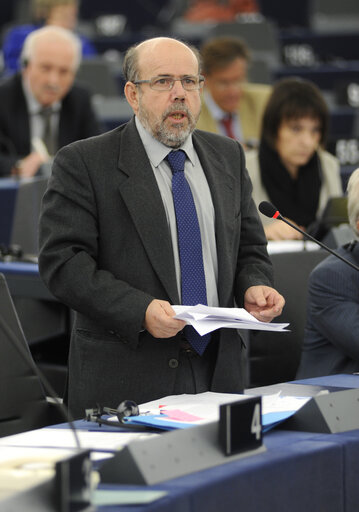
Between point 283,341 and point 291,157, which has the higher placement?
point 291,157

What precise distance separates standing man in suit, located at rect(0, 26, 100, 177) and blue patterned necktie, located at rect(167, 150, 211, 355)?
8.92 feet

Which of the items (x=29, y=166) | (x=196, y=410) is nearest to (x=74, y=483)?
(x=196, y=410)

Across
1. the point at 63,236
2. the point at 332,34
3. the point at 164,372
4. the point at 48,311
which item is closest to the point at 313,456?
the point at 164,372

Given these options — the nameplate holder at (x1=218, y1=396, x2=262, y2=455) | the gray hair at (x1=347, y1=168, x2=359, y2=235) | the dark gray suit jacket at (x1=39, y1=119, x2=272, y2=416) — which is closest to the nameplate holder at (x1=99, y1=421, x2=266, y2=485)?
the nameplate holder at (x1=218, y1=396, x2=262, y2=455)

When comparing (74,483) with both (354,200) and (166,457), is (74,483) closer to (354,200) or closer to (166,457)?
(166,457)

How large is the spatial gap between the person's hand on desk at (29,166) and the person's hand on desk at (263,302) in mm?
2467

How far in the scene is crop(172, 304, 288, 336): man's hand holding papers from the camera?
7.20 feet

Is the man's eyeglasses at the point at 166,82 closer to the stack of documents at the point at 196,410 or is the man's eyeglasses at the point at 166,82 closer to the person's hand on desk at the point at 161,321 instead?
the person's hand on desk at the point at 161,321

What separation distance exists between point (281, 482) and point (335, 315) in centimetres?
105

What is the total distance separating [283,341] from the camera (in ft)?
10.3

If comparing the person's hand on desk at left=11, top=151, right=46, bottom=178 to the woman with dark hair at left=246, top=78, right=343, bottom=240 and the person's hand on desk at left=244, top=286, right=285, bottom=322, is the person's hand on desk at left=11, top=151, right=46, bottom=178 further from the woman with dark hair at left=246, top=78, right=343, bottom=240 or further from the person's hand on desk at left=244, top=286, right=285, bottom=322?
the person's hand on desk at left=244, top=286, right=285, bottom=322

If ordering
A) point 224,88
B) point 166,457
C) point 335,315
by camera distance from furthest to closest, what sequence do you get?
point 224,88
point 335,315
point 166,457

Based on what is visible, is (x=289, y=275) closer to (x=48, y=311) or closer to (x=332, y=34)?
(x=48, y=311)

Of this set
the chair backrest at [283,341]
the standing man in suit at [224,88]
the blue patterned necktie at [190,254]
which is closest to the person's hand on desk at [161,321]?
the blue patterned necktie at [190,254]
